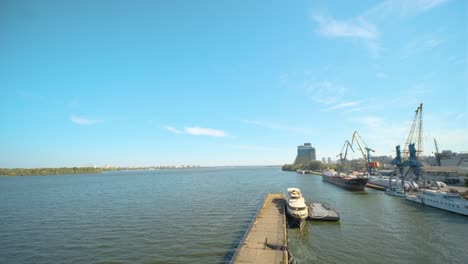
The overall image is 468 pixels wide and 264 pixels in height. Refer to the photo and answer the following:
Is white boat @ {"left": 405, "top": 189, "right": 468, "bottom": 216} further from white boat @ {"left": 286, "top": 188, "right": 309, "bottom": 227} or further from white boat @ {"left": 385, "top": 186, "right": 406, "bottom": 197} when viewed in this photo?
white boat @ {"left": 286, "top": 188, "right": 309, "bottom": 227}

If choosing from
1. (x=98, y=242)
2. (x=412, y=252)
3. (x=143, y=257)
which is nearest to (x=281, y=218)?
(x=412, y=252)

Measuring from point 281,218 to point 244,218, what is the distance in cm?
854

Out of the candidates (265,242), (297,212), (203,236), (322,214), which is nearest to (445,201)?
(322,214)

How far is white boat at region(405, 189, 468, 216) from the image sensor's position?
4180 centimetres

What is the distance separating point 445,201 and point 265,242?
45.4 metres

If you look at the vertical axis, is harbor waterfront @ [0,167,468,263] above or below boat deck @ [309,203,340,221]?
below

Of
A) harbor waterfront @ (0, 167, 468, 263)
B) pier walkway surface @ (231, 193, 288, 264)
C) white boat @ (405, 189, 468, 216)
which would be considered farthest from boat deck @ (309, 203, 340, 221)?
white boat @ (405, 189, 468, 216)

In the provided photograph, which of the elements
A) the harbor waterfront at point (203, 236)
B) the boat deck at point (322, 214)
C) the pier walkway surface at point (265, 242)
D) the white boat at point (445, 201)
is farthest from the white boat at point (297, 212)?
the white boat at point (445, 201)

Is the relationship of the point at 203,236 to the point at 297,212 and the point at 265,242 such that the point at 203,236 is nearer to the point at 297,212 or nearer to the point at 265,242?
the point at 265,242

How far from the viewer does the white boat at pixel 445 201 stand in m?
41.8

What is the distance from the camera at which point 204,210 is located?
160ft

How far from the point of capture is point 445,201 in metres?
45.7

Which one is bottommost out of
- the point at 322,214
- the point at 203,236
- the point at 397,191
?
the point at 203,236

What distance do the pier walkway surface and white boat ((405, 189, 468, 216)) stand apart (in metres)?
34.4
